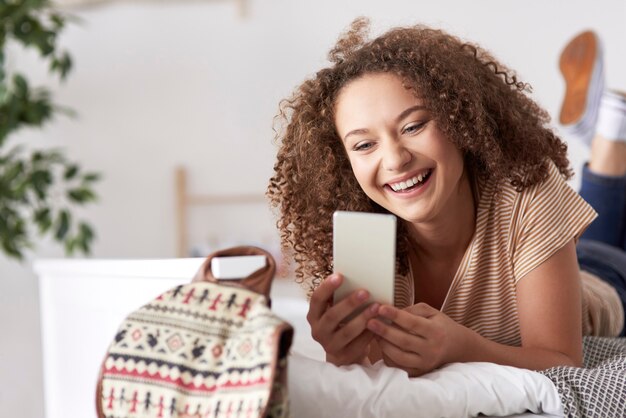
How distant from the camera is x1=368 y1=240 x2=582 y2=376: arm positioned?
0.89 metres

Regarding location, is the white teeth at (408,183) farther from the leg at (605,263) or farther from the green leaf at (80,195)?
the green leaf at (80,195)

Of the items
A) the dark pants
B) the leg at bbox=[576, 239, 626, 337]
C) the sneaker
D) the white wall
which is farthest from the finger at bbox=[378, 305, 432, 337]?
the white wall

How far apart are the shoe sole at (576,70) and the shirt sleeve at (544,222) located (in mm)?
1365

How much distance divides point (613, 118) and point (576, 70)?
0.44 metres

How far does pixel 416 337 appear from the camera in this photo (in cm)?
90

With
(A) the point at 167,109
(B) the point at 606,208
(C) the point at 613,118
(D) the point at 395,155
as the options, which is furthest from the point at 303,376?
(A) the point at 167,109

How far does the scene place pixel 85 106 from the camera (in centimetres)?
310

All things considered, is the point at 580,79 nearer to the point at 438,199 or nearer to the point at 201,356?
the point at 438,199

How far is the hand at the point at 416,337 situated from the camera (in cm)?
88

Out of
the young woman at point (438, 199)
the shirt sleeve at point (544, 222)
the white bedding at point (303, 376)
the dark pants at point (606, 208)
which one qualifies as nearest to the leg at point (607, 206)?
the dark pants at point (606, 208)

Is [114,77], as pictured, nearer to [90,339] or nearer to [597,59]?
[597,59]

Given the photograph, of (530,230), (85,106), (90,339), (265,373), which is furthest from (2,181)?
(265,373)

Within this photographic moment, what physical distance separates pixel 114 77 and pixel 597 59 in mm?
1777

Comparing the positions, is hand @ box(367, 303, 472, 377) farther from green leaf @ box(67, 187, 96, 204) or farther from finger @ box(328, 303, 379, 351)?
green leaf @ box(67, 187, 96, 204)
